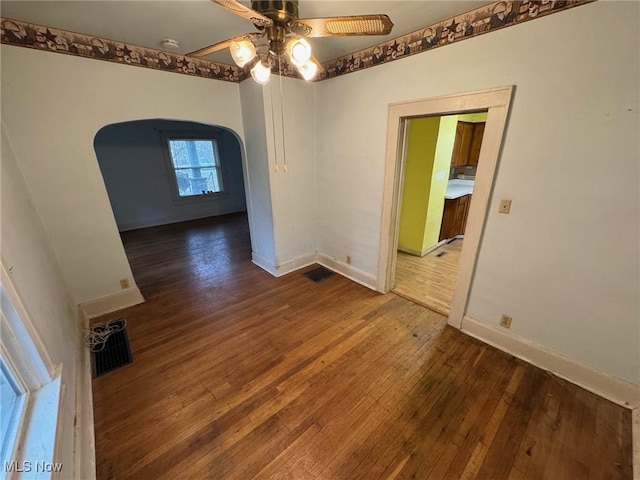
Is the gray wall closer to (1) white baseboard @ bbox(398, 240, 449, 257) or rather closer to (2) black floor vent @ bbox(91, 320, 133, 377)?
(2) black floor vent @ bbox(91, 320, 133, 377)

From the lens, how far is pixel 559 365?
1.87 m

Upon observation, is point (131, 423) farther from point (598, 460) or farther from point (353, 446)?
point (598, 460)

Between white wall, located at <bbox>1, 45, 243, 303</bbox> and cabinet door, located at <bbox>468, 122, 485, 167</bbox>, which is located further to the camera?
cabinet door, located at <bbox>468, 122, 485, 167</bbox>

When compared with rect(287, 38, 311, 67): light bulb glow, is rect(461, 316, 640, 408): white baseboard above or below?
below

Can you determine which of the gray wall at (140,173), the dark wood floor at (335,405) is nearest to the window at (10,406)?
the dark wood floor at (335,405)

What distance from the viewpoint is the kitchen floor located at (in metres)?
2.83

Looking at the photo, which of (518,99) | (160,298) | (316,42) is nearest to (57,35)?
(316,42)

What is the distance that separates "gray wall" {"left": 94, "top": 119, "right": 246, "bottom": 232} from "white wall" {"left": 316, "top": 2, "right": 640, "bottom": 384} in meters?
4.29

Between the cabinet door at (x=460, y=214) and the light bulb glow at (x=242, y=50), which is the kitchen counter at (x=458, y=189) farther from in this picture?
the light bulb glow at (x=242, y=50)

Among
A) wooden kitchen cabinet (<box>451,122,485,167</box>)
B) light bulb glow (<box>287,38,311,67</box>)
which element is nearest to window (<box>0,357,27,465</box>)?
light bulb glow (<box>287,38,311,67</box>)

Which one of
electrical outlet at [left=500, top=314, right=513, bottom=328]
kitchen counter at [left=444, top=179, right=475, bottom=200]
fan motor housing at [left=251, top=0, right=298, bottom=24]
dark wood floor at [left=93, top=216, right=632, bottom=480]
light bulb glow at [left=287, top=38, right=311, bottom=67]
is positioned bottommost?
dark wood floor at [left=93, top=216, right=632, bottom=480]

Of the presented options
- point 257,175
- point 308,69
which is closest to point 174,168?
point 257,175

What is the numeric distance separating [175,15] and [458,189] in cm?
455

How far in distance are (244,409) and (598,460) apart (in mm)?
2088
